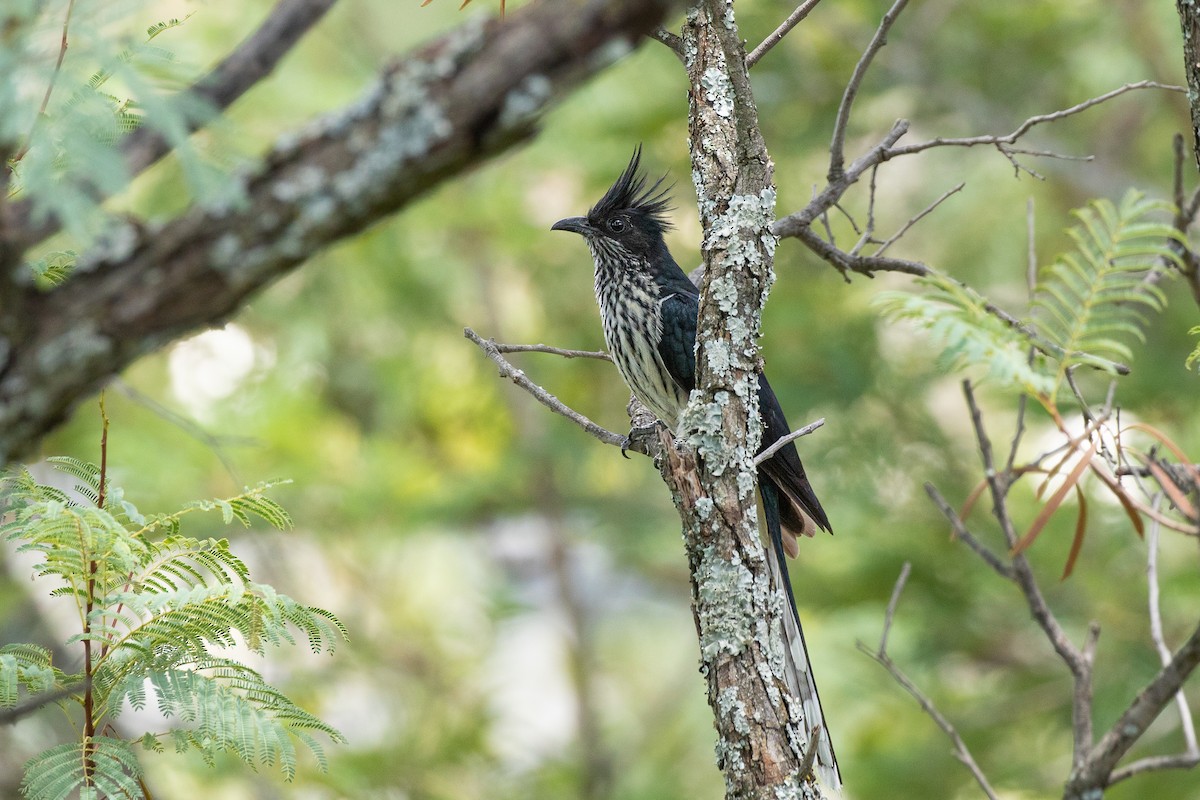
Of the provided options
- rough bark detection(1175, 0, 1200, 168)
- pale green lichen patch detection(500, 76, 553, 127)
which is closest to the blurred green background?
rough bark detection(1175, 0, 1200, 168)

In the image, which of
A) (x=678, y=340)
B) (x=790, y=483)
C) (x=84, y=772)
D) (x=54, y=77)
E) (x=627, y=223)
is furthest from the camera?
(x=627, y=223)

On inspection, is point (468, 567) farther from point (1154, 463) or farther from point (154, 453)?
point (1154, 463)

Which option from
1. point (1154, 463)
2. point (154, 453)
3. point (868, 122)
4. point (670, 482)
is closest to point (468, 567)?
point (154, 453)

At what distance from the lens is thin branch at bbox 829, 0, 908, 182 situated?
109 inches

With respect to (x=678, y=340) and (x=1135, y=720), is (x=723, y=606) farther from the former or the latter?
(x=678, y=340)

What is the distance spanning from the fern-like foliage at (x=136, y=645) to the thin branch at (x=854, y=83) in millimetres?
1854

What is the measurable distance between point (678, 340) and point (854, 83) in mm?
1418

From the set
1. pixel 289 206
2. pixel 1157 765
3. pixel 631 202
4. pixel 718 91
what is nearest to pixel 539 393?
pixel 718 91

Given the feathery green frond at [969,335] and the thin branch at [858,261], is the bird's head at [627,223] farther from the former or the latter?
the feathery green frond at [969,335]

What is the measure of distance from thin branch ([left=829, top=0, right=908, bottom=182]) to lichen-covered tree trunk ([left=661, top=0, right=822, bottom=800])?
0.55 m

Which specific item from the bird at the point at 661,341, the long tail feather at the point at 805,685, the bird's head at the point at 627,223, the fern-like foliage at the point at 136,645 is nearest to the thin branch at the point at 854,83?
the bird at the point at 661,341

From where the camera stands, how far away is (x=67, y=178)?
148cm

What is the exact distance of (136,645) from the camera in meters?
2.19

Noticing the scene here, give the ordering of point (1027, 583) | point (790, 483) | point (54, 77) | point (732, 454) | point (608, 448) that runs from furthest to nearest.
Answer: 1. point (608, 448)
2. point (790, 483)
3. point (1027, 583)
4. point (732, 454)
5. point (54, 77)
